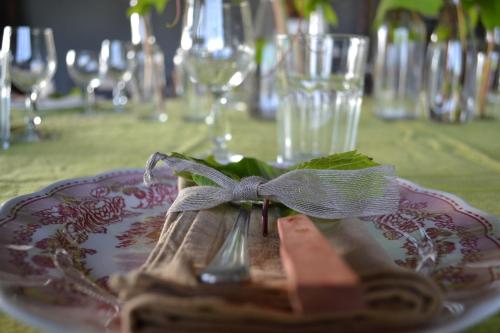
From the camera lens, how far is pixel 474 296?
8.8 inches

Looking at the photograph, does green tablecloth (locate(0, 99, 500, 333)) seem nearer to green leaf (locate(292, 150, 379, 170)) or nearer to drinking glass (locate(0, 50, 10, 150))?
drinking glass (locate(0, 50, 10, 150))

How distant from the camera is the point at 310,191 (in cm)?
32

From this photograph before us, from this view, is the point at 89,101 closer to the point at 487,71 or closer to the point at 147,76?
the point at 147,76

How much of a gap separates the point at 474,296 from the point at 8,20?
3.76 metres

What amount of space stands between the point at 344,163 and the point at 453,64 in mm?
651

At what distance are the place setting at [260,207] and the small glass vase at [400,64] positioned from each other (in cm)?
9

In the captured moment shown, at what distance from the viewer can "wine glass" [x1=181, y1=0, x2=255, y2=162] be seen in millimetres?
644

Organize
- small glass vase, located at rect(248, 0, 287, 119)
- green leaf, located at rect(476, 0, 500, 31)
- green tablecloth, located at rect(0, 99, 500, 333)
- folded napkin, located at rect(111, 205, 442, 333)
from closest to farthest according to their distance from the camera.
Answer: folded napkin, located at rect(111, 205, 442, 333) < green tablecloth, located at rect(0, 99, 500, 333) < green leaf, located at rect(476, 0, 500, 31) < small glass vase, located at rect(248, 0, 287, 119)

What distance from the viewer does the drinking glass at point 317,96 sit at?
60 cm

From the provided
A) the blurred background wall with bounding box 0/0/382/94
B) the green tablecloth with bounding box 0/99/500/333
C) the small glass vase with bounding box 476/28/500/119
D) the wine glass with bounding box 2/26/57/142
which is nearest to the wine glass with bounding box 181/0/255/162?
the green tablecloth with bounding box 0/99/500/333

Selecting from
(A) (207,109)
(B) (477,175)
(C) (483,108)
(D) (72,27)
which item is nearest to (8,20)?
(D) (72,27)

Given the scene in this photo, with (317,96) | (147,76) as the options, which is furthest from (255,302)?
(147,76)

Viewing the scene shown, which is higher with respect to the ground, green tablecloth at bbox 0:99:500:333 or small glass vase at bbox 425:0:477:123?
small glass vase at bbox 425:0:477:123

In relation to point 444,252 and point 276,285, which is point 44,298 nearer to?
point 276,285
